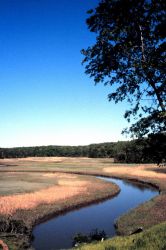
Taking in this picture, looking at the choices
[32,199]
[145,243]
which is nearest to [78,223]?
[32,199]

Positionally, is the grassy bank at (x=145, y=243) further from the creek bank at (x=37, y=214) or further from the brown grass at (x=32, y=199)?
the brown grass at (x=32, y=199)

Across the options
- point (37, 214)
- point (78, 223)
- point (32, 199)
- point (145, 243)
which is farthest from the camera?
point (32, 199)

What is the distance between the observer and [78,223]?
3422 cm

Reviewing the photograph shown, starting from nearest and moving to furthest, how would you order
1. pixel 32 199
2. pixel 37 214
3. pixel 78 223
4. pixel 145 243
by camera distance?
pixel 145 243, pixel 78 223, pixel 37 214, pixel 32 199

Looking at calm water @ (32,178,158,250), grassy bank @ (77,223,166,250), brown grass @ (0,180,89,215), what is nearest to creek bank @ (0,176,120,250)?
calm water @ (32,178,158,250)

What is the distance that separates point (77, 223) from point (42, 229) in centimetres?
455

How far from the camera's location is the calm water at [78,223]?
27812 mm

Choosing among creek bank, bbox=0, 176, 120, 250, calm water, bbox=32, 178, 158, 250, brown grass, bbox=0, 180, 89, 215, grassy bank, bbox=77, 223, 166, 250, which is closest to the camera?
grassy bank, bbox=77, 223, 166, 250

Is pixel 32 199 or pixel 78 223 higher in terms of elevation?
pixel 32 199

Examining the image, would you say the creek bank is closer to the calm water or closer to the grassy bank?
the calm water

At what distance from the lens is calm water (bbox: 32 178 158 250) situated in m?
27.8

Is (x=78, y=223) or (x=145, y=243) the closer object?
(x=145, y=243)

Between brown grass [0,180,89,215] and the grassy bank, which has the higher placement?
the grassy bank

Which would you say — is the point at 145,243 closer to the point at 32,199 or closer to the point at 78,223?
the point at 78,223
